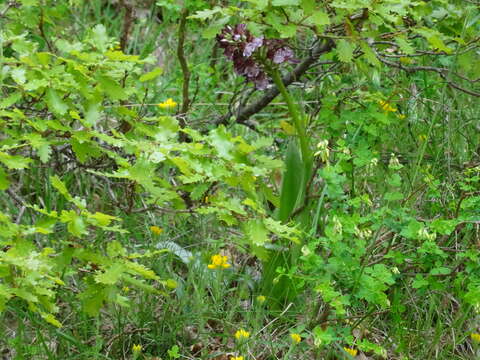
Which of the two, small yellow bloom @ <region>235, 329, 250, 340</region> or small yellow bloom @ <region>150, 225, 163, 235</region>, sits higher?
small yellow bloom @ <region>235, 329, 250, 340</region>

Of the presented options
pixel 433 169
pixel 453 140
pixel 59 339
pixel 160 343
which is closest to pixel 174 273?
pixel 160 343

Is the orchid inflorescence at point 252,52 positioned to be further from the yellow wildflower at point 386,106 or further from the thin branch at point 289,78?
the yellow wildflower at point 386,106

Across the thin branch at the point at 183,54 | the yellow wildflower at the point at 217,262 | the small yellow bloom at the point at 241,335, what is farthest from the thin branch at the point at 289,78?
the small yellow bloom at the point at 241,335

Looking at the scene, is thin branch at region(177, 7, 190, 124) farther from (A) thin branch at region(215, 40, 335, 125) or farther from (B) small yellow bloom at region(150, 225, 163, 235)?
(B) small yellow bloom at region(150, 225, 163, 235)

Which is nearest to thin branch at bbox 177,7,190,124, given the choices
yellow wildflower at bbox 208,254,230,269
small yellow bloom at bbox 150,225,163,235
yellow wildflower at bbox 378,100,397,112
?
small yellow bloom at bbox 150,225,163,235

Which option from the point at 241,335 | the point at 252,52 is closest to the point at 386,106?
the point at 252,52

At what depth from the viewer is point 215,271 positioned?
91.4 inches

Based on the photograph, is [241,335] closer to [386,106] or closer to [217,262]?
[217,262]

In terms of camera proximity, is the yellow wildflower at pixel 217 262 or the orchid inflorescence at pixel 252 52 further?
the orchid inflorescence at pixel 252 52

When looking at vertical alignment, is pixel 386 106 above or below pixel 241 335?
above

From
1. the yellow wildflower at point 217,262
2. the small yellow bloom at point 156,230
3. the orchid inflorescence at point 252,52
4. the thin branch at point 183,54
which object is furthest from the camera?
the thin branch at point 183,54

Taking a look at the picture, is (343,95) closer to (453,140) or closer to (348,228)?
(453,140)

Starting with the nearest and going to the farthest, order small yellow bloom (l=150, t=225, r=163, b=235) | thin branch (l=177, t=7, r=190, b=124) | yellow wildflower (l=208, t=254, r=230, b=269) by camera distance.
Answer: yellow wildflower (l=208, t=254, r=230, b=269) → small yellow bloom (l=150, t=225, r=163, b=235) → thin branch (l=177, t=7, r=190, b=124)

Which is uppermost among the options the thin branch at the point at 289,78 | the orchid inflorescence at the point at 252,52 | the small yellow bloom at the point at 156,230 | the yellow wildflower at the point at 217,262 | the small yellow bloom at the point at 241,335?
the orchid inflorescence at the point at 252,52
